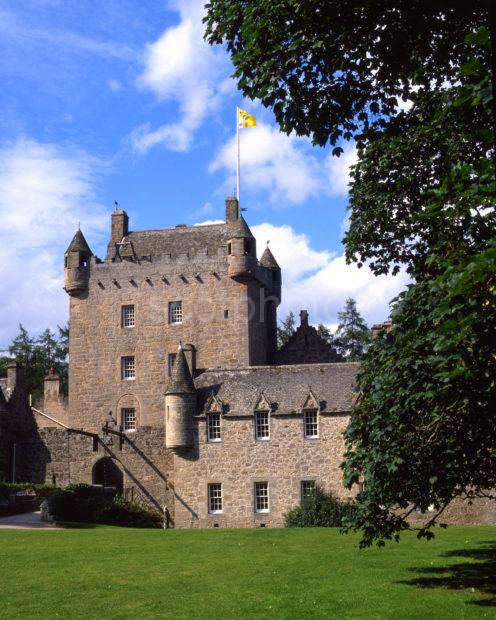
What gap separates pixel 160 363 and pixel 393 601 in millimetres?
36143

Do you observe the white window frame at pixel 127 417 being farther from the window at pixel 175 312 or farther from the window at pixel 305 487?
the window at pixel 305 487

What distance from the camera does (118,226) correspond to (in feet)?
182

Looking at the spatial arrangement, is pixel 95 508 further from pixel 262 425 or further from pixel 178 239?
pixel 178 239

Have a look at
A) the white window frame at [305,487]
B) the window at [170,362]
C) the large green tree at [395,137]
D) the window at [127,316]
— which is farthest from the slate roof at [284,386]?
the large green tree at [395,137]

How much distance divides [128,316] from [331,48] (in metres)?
37.2

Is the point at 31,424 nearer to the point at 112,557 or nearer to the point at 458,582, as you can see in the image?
the point at 112,557

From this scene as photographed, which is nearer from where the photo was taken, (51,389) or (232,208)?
(232,208)

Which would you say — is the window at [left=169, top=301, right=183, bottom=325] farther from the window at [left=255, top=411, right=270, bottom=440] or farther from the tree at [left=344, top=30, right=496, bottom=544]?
the tree at [left=344, top=30, right=496, bottom=544]

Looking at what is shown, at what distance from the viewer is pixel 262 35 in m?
16.5

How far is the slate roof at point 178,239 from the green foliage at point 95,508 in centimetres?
1743

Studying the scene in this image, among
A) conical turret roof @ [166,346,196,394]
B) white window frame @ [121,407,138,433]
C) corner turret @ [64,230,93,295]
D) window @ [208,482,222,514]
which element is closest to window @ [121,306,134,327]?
corner turret @ [64,230,93,295]

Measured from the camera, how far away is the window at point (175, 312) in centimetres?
5134

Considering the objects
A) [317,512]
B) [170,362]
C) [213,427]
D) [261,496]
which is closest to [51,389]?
[170,362]

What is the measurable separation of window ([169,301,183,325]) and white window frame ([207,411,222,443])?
1151 centimetres
